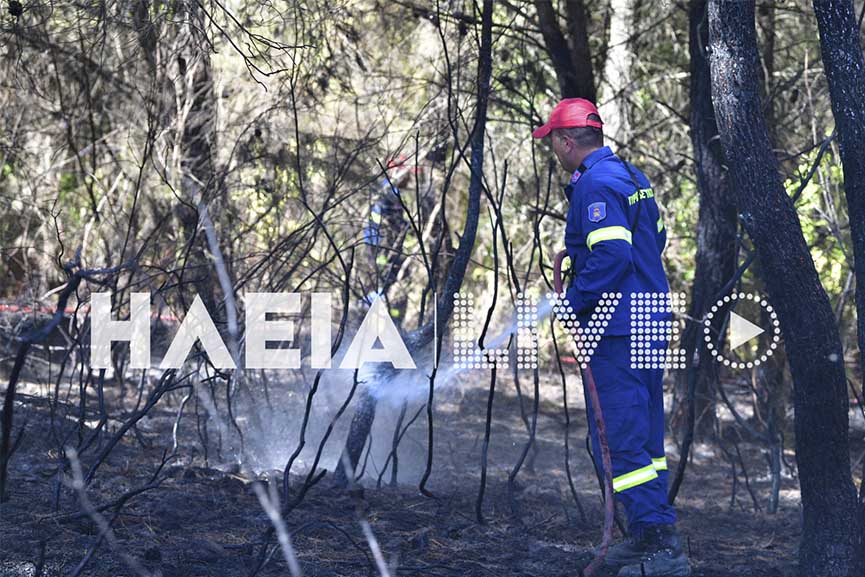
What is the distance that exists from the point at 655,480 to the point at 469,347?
3948 mm

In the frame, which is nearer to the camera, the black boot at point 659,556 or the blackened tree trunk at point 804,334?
the blackened tree trunk at point 804,334

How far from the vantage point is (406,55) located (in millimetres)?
8625

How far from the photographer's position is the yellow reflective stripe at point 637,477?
4.27m

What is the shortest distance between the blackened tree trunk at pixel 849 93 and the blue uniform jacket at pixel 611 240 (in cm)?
83

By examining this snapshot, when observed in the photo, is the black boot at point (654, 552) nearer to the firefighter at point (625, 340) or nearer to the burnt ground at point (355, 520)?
the firefighter at point (625, 340)

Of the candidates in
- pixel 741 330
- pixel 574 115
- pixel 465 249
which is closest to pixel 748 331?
pixel 741 330

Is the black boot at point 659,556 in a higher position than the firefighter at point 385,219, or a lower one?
lower

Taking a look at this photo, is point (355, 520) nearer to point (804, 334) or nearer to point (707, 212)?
point (804, 334)

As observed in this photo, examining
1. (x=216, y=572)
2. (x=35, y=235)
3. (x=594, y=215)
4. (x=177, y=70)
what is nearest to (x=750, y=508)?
(x=594, y=215)

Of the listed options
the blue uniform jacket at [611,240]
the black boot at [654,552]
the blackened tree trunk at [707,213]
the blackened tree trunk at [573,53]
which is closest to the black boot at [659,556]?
the black boot at [654,552]

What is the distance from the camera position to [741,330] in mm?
8672

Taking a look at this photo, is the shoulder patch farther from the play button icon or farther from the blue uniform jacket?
the play button icon

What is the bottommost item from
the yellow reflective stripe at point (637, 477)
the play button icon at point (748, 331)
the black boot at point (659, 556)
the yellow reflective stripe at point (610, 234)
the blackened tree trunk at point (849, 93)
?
the black boot at point (659, 556)

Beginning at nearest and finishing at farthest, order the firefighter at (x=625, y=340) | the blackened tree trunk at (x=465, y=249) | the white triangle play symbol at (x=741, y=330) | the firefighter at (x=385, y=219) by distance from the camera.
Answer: the firefighter at (x=625, y=340) < the blackened tree trunk at (x=465, y=249) < the firefighter at (x=385, y=219) < the white triangle play symbol at (x=741, y=330)
